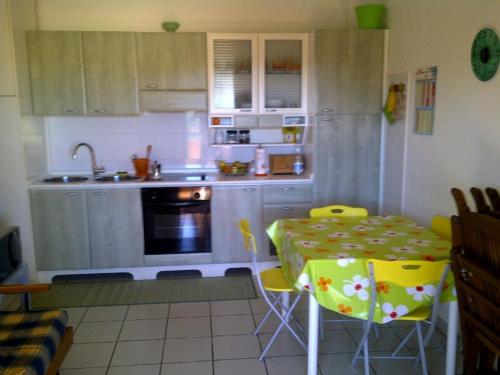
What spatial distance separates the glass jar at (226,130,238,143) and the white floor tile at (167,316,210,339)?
1722 millimetres

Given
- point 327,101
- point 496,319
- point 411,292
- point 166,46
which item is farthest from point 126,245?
point 496,319

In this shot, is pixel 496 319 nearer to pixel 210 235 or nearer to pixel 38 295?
pixel 210 235

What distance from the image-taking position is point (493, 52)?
98.5 inches

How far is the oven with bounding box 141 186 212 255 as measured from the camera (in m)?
4.01

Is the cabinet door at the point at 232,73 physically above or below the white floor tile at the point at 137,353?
above

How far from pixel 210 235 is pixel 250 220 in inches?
14.9

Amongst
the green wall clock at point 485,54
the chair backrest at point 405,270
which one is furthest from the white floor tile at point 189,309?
the green wall clock at point 485,54

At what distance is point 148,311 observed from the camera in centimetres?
348

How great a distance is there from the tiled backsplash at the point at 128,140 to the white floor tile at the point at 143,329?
5.39 ft

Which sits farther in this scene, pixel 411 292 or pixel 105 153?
pixel 105 153

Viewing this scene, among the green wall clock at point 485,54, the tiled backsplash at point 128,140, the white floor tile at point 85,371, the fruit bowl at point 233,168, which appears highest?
the green wall clock at point 485,54

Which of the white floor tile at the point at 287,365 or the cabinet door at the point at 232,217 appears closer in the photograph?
the white floor tile at the point at 287,365

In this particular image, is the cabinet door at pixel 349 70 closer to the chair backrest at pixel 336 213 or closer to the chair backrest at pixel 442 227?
the chair backrest at pixel 336 213

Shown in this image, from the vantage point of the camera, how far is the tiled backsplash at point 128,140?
436cm
